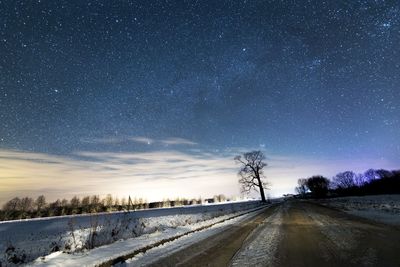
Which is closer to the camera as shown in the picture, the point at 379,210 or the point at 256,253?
the point at 256,253

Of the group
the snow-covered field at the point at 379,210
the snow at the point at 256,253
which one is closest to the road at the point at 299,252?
the snow at the point at 256,253

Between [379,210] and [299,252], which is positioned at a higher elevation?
[379,210]

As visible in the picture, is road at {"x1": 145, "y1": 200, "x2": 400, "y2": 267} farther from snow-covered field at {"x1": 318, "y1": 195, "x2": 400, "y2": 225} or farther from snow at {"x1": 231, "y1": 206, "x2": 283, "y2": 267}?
snow-covered field at {"x1": 318, "y1": 195, "x2": 400, "y2": 225}

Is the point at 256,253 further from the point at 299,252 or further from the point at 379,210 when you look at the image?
the point at 379,210

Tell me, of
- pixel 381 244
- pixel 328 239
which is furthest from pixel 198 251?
pixel 381 244

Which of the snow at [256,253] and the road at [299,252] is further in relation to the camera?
the snow at [256,253]

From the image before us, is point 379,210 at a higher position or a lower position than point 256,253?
higher

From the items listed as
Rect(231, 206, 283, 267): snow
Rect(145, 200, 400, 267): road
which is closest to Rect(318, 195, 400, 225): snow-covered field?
Rect(145, 200, 400, 267): road

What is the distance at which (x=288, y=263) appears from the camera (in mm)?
6535

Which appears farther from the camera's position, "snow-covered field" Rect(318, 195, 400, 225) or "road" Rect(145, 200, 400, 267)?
"snow-covered field" Rect(318, 195, 400, 225)

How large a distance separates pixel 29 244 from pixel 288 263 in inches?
440

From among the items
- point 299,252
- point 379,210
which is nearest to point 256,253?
point 299,252

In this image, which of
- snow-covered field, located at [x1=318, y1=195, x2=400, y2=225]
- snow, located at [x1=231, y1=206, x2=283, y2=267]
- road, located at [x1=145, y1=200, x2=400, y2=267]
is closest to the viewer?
road, located at [x1=145, y1=200, x2=400, y2=267]

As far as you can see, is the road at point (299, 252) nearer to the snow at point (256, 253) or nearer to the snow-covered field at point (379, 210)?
the snow at point (256, 253)
